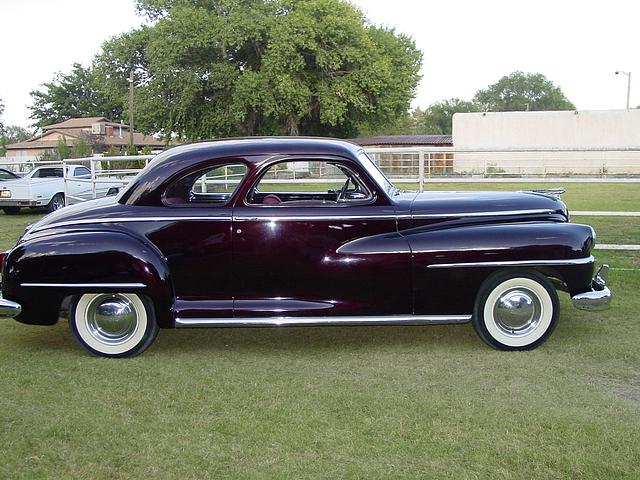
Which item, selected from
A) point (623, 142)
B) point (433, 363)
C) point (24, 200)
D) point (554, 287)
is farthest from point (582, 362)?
point (623, 142)

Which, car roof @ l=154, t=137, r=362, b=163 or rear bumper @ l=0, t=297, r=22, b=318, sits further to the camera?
car roof @ l=154, t=137, r=362, b=163

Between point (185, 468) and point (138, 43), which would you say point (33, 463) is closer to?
point (185, 468)

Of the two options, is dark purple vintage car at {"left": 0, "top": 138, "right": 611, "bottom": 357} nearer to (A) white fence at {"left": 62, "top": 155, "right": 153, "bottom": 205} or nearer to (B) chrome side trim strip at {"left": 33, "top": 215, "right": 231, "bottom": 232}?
(B) chrome side trim strip at {"left": 33, "top": 215, "right": 231, "bottom": 232}

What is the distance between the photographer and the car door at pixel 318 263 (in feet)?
16.4

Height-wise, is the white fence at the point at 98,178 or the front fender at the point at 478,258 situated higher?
the white fence at the point at 98,178

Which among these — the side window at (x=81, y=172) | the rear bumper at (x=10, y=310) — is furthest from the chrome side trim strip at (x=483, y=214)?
the side window at (x=81, y=172)

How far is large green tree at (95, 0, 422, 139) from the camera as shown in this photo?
36719 mm

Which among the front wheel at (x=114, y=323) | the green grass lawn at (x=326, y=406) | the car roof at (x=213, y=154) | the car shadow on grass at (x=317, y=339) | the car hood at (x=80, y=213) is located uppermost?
the car roof at (x=213, y=154)

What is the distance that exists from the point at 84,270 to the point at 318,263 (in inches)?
68.7

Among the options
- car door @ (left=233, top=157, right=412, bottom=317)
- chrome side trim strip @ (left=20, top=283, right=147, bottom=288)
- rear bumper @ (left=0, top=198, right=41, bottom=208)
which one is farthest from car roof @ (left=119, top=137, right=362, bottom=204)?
rear bumper @ (left=0, top=198, right=41, bottom=208)

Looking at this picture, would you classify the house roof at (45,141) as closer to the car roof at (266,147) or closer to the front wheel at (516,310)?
the car roof at (266,147)

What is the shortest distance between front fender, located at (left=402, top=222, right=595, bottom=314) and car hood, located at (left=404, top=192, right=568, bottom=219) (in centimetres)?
18

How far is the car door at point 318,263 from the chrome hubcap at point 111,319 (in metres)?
0.83

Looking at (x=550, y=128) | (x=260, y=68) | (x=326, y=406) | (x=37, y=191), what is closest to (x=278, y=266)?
(x=326, y=406)
